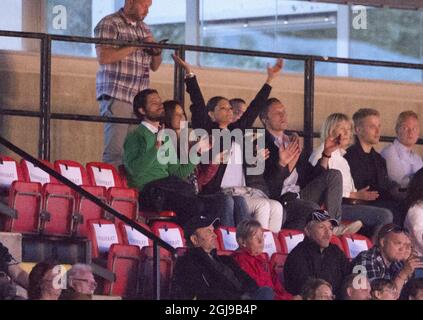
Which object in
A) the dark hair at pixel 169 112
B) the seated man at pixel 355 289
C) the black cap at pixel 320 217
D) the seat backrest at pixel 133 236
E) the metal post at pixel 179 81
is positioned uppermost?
the metal post at pixel 179 81

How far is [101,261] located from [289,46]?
5335mm

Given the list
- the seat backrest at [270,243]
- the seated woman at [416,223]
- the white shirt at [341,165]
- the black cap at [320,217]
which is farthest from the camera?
the white shirt at [341,165]

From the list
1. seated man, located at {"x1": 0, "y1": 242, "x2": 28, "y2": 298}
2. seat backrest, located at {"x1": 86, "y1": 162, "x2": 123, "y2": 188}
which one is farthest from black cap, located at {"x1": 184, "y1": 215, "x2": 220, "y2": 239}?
seated man, located at {"x1": 0, "y1": 242, "x2": 28, "y2": 298}

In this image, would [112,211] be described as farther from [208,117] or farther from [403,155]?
[403,155]

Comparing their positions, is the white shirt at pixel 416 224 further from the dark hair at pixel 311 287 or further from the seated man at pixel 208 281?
the seated man at pixel 208 281

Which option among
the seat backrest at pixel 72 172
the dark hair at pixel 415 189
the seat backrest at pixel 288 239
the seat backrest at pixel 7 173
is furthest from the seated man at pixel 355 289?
the seat backrest at pixel 7 173

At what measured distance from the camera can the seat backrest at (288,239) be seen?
486 inches

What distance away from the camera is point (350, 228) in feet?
42.8

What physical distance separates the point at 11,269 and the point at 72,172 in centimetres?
166

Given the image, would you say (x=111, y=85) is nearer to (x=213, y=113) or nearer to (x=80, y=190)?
(x=213, y=113)

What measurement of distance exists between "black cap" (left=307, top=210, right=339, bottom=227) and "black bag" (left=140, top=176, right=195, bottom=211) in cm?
91

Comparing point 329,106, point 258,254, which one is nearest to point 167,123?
point 258,254

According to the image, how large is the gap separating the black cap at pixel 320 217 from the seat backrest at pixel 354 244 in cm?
46

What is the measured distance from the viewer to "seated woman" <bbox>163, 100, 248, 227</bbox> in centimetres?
1231
